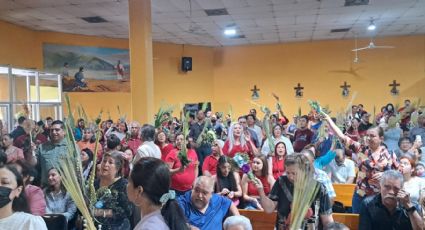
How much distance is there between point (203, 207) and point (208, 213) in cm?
6

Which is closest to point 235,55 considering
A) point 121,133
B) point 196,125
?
point 196,125

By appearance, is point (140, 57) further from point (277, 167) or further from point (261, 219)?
point (261, 219)

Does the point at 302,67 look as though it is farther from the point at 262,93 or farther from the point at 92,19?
the point at 92,19

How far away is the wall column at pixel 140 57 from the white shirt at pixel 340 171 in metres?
3.26

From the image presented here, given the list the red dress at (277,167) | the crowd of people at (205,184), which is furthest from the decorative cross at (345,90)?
the red dress at (277,167)

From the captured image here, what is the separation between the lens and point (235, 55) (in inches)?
535

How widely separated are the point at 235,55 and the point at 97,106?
5180 millimetres

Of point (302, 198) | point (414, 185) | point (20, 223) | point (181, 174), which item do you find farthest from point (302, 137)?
point (20, 223)

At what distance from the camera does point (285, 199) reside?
2.82 metres

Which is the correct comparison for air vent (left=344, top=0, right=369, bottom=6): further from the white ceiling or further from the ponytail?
the ponytail

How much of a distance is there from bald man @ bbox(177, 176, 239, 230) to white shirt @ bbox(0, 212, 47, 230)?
1.18m

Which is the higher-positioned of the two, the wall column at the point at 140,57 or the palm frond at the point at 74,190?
the wall column at the point at 140,57

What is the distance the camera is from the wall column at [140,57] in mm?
6680

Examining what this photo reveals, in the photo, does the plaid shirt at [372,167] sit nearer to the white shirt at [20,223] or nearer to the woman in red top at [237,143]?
the woman in red top at [237,143]
